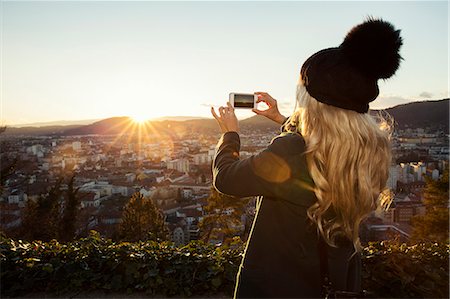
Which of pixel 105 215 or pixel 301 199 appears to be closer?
pixel 301 199

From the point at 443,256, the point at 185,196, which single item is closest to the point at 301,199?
the point at 443,256

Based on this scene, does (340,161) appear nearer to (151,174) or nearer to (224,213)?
(224,213)

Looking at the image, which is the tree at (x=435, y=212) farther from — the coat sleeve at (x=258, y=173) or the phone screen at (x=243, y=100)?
the coat sleeve at (x=258, y=173)

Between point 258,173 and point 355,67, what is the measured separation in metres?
0.44

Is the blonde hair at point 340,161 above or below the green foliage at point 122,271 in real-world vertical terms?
above

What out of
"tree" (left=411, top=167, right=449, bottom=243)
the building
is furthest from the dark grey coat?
the building

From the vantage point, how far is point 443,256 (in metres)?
3.83

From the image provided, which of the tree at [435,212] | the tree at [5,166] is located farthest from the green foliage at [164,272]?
the tree at [5,166]

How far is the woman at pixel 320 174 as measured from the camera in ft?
4.15

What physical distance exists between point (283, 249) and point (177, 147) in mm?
41311

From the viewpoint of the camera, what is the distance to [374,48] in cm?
133

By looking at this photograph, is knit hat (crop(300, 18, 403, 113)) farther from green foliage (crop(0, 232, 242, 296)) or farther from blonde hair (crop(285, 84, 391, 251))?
green foliage (crop(0, 232, 242, 296))

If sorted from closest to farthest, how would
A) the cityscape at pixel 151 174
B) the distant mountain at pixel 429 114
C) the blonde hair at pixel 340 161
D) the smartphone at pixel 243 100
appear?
the blonde hair at pixel 340 161
the smartphone at pixel 243 100
the cityscape at pixel 151 174
the distant mountain at pixel 429 114

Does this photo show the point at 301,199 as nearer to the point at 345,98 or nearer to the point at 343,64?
the point at 345,98
